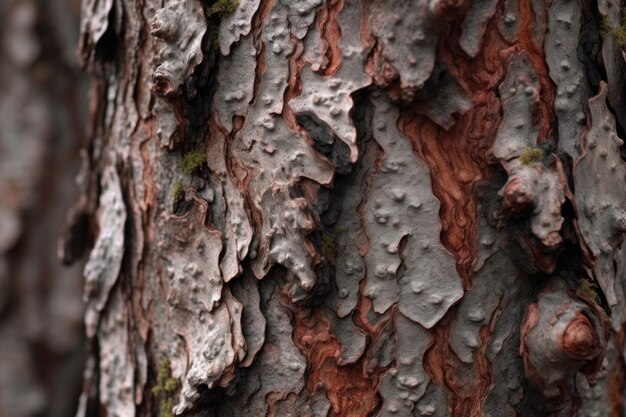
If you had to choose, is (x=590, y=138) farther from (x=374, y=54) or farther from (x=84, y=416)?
(x=84, y=416)

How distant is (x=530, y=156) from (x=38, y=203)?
7.44 feet

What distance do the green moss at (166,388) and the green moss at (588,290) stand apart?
0.71 m

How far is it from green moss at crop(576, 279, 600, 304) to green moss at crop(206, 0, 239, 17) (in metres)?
0.69

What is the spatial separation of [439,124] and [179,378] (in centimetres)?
65

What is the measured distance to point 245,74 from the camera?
1.17m

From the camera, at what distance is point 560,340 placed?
40.8 inches

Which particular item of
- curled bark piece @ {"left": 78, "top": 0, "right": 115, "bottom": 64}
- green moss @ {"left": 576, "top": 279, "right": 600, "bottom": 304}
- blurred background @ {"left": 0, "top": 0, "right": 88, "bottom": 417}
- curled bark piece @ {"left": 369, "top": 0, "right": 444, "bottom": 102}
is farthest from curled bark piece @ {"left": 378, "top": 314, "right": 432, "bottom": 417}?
blurred background @ {"left": 0, "top": 0, "right": 88, "bottom": 417}

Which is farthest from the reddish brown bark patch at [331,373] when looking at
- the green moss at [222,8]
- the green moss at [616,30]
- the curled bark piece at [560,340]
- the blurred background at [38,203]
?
the blurred background at [38,203]

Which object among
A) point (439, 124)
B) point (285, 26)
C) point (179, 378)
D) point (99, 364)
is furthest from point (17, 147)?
point (439, 124)

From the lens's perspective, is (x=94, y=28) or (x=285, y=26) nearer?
(x=285, y=26)

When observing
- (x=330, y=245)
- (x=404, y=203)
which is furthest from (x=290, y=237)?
(x=404, y=203)

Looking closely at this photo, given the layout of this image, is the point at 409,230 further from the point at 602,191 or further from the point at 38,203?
the point at 38,203

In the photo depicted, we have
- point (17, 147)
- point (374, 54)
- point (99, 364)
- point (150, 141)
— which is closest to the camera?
point (374, 54)

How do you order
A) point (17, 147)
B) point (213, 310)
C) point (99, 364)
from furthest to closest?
point (17, 147) < point (99, 364) < point (213, 310)
